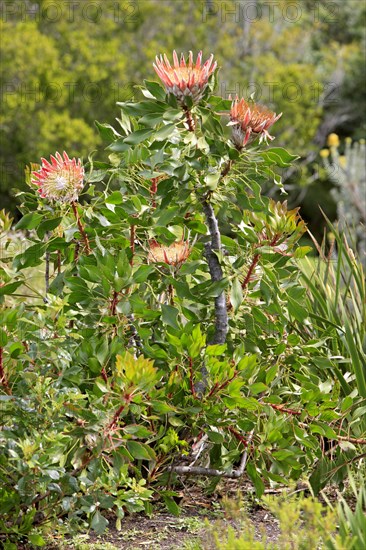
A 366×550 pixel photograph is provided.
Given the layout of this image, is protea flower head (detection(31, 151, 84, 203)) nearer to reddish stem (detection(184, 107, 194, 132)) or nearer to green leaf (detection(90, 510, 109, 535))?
reddish stem (detection(184, 107, 194, 132))

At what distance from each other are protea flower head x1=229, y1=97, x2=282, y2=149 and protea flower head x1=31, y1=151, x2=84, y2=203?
529 millimetres

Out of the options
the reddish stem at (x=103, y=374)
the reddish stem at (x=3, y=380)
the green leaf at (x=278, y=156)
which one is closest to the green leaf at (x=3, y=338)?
the reddish stem at (x=3, y=380)

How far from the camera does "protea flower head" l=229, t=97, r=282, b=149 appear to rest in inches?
106

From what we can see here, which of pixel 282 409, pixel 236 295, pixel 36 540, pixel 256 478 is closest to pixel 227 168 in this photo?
pixel 236 295

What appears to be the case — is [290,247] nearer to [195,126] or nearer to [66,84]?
[195,126]

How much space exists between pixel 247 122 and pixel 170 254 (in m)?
0.52

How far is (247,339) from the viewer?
3.10 m

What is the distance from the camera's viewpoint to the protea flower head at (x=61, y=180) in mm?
2736

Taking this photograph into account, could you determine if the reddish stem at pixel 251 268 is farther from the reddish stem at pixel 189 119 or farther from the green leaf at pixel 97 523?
the green leaf at pixel 97 523

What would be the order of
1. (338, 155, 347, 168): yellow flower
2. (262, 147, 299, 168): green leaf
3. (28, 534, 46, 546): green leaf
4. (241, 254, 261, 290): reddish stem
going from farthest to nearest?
(338, 155, 347, 168): yellow flower
(241, 254, 261, 290): reddish stem
(262, 147, 299, 168): green leaf
(28, 534, 46, 546): green leaf

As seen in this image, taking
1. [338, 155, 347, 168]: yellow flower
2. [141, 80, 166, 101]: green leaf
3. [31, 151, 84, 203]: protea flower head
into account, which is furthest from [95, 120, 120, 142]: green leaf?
[338, 155, 347, 168]: yellow flower

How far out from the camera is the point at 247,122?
270 cm

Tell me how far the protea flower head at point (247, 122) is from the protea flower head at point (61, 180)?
1.74 ft

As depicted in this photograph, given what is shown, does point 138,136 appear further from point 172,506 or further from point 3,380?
point 172,506
